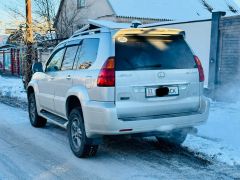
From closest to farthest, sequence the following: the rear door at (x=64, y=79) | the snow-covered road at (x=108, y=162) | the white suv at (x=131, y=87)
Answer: the snow-covered road at (x=108, y=162), the white suv at (x=131, y=87), the rear door at (x=64, y=79)

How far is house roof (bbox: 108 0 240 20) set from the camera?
26.3 metres

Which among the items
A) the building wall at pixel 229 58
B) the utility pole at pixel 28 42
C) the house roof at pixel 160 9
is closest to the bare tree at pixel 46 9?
the house roof at pixel 160 9

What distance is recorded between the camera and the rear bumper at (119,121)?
4918mm

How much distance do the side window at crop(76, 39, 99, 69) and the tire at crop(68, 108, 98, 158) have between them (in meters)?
0.69

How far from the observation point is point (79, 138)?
560 centimetres

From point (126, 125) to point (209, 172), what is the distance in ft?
4.03

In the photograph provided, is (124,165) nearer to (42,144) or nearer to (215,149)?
(215,149)

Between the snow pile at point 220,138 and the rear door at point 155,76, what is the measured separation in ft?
2.45

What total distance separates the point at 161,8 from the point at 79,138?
2352 centimetres

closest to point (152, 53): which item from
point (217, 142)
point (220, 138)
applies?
point (217, 142)

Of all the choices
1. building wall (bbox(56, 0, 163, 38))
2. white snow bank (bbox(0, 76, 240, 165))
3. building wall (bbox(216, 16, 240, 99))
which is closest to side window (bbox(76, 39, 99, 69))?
white snow bank (bbox(0, 76, 240, 165))

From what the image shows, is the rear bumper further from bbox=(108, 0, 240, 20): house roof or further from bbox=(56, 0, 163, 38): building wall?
bbox=(108, 0, 240, 20): house roof

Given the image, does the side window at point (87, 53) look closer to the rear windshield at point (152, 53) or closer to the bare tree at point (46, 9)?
the rear windshield at point (152, 53)

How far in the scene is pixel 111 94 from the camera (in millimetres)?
4941
